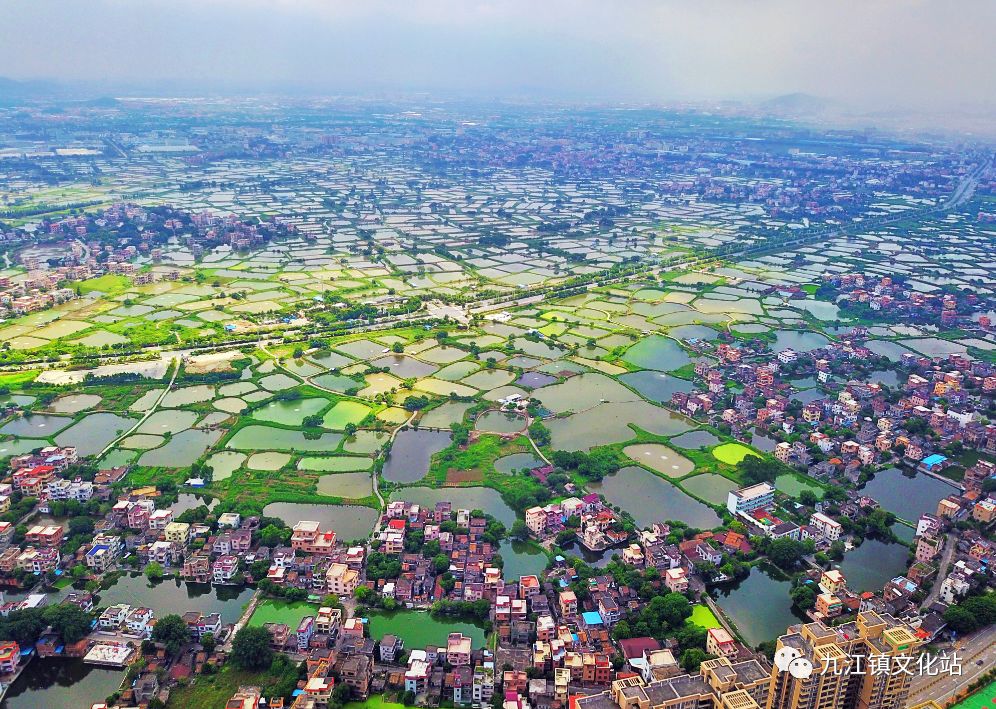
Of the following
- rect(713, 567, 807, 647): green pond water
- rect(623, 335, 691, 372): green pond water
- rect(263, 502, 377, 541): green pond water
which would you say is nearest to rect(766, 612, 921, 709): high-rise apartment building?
rect(713, 567, 807, 647): green pond water

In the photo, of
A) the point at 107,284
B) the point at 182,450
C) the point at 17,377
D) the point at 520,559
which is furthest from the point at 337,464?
the point at 107,284

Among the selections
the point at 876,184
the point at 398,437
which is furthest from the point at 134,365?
the point at 876,184

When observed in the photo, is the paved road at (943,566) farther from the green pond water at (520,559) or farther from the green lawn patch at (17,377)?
the green lawn patch at (17,377)

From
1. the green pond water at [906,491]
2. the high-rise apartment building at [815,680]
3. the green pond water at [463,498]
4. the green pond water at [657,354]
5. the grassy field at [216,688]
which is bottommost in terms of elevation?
the grassy field at [216,688]

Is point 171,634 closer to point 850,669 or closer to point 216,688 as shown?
point 216,688

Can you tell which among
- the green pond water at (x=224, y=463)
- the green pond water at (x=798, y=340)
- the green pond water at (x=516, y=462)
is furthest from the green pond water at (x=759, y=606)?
the green pond water at (x=798, y=340)

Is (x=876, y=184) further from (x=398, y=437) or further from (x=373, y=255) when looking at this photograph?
(x=398, y=437)
